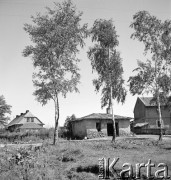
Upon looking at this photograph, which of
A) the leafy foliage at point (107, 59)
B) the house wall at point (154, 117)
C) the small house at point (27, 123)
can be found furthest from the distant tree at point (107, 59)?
the small house at point (27, 123)

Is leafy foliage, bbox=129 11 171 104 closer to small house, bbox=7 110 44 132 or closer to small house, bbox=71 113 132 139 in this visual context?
small house, bbox=71 113 132 139

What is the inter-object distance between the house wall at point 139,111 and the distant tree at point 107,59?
910 inches

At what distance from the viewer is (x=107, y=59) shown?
2697 cm

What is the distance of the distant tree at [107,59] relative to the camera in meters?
26.5

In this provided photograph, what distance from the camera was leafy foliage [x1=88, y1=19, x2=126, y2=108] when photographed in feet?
86.9

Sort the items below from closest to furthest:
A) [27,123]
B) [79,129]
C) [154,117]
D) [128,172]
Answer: [128,172]
[79,129]
[154,117]
[27,123]

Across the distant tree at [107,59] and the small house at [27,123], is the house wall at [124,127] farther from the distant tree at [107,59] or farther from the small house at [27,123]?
the small house at [27,123]

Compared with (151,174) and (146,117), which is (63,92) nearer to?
(151,174)

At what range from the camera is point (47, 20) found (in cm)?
2405

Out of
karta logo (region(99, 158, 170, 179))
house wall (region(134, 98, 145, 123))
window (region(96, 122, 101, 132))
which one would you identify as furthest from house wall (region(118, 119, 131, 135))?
karta logo (region(99, 158, 170, 179))

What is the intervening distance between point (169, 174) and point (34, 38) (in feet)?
65.7

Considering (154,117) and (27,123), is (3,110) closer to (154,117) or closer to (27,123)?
(27,123)

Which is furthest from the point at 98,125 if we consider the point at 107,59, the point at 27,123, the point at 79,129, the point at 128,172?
A: the point at 27,123

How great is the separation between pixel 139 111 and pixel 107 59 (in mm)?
28032
